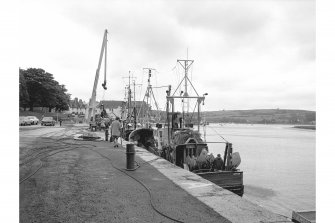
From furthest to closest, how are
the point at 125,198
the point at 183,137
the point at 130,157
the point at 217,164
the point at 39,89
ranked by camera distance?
the point at 39,89, the point at 183,137, the point at 217,164, the point at 130,157, the point at 125,198

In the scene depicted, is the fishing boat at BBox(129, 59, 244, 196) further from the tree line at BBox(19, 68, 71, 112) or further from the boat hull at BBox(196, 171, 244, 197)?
the tree line at BBox(19, 68, 71, 112)

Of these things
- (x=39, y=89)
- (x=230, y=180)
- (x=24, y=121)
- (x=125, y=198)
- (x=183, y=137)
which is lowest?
(x=230, y=180)

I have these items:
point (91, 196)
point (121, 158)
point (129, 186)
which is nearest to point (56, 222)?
point (91, 196)

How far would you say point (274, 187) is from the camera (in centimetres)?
2267

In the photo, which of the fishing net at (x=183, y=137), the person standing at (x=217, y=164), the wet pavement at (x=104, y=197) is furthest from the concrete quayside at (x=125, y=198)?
the fishing net at (x=183, y=137)

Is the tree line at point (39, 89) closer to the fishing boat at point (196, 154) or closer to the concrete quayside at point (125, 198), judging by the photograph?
the fishing boat at point (196, 154)

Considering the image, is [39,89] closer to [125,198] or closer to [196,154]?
[196,154]

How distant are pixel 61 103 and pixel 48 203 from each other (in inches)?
3880

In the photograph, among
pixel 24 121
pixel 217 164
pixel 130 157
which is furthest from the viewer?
pixel 24 121

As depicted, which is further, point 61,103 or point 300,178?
point 61,103

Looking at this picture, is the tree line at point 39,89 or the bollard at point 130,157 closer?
the bollard at point 130,157

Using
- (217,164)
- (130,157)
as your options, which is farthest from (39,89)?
(130,157)

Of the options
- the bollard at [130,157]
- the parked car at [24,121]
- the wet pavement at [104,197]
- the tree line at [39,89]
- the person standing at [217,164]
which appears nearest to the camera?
the wet pavement at [104,197]
